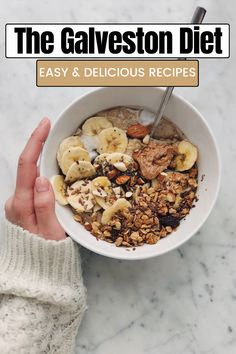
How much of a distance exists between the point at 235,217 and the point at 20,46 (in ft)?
1.86

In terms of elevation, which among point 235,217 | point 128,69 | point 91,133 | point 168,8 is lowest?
point 235,217

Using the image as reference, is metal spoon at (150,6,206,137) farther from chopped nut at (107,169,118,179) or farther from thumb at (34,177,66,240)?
thumb at (34,177,66,240)

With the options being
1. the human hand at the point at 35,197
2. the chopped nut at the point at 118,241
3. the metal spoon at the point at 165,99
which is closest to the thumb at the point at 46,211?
the human hand at the point at 35,197

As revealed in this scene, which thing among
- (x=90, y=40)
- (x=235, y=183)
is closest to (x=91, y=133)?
(x=90, y=40)

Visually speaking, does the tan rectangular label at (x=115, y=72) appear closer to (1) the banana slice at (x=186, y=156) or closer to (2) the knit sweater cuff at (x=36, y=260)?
(1) the banana slice at (x=186, y=156)

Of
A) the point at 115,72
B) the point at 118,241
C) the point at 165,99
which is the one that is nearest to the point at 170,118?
the point at 165,99

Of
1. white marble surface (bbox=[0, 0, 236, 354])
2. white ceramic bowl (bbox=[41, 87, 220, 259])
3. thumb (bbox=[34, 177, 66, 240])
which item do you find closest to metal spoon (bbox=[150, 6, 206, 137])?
white ceramic bowl (bbox=[41, 87, 220, 259])

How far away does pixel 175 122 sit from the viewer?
3.79ft

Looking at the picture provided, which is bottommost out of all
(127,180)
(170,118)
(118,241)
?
(118,241)

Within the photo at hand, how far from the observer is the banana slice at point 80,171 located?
1.13 metres

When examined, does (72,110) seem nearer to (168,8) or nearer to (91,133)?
(91,133)

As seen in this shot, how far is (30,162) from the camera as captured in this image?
3.69 ft

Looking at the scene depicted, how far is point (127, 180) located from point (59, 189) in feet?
0.42

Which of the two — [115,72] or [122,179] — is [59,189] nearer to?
[122,179]
